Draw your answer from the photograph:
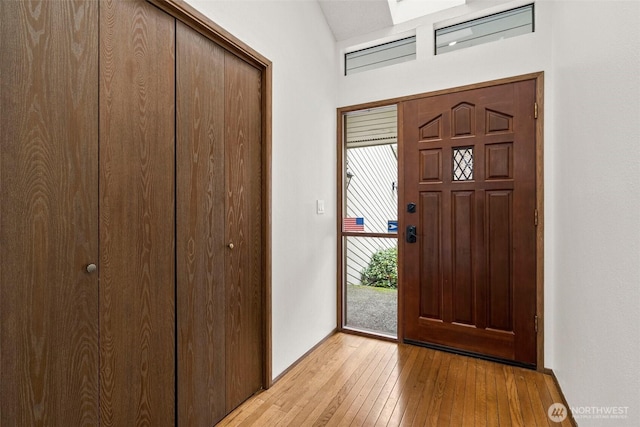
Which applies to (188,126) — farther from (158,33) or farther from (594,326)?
(594,326)

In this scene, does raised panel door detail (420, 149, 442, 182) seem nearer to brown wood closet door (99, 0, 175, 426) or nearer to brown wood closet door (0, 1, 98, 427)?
brown wood closet door (99, 0, 175, 426)

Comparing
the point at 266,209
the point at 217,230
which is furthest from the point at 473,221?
the point at 217,230

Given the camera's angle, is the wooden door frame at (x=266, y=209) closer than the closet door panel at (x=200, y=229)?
No

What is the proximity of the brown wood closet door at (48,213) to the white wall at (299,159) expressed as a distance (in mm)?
805

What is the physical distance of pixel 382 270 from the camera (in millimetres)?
2928

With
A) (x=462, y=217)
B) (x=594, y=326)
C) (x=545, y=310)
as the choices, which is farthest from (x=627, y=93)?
(x=545, y=310)

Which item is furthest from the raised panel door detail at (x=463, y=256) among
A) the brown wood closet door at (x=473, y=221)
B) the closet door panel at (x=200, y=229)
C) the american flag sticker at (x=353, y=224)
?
the closet door panel at (x=200, y=229)

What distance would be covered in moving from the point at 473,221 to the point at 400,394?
52.5 inches

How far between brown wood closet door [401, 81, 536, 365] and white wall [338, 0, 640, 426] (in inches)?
5.3

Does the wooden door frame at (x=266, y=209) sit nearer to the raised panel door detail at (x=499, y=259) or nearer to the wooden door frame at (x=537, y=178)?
the wooden door frame at (x=537, y=178)

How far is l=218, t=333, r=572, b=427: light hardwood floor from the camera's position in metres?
1.72

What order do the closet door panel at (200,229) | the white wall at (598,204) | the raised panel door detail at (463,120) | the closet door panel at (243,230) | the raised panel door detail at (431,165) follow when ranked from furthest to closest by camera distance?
the raised panel door detail at (431,165) → the raised panel door detail at (463,120) → the closet door panel at (243,230) → the closet door panel at (200,229) → the white wall at (598,204)

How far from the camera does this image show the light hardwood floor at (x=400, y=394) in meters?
1.72

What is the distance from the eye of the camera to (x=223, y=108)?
172 centimetres
